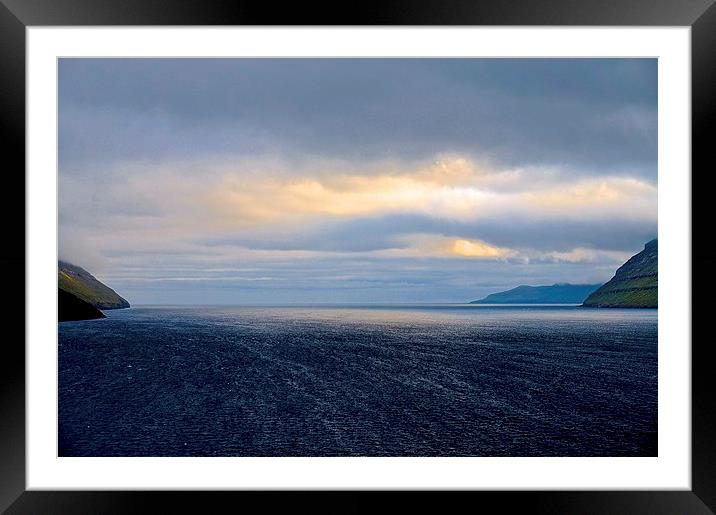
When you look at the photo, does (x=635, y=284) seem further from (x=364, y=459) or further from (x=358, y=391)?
(x=364, y=459)

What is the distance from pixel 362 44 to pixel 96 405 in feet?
105

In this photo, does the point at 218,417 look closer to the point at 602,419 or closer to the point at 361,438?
the point at 361,438

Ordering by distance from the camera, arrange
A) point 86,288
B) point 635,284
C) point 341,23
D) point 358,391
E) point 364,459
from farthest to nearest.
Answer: point 635,284, point 86,288, point 358,391, point 364,459, point 341,23

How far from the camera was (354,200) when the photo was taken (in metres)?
51.3

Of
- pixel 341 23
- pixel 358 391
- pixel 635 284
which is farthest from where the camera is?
pixel 635 284

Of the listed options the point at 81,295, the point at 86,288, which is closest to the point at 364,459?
the point at 81,295

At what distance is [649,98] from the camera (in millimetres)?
47781

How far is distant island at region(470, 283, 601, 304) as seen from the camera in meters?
59.8

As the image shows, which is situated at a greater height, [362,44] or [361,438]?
[362,44]

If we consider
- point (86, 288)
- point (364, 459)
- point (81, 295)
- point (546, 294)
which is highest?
point (364, 459)

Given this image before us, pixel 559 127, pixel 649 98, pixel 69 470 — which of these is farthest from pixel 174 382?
pixel 649 98

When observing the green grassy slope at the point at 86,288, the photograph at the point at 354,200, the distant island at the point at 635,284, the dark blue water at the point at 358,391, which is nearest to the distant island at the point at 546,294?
the photograph at the point at 354,200

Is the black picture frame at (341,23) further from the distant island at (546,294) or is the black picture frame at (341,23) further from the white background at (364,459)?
the distant island at (546,294)

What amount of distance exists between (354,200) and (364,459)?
161 ft
